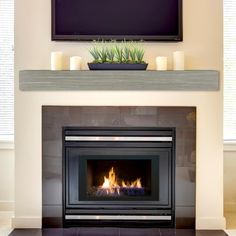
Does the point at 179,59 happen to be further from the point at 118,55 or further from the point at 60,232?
the point at 60,232

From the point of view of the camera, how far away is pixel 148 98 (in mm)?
3846

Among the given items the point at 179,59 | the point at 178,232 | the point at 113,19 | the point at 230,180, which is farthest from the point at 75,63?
the point at 230,180

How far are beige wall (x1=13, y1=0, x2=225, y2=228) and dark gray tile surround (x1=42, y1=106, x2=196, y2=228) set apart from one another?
0.16ft

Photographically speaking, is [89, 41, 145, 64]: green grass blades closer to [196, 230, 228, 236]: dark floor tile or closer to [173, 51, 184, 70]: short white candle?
[173, 51, 184, 70]: short white candle

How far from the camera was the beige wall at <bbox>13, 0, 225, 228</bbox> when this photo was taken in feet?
12.6

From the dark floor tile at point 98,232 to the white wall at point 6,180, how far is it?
3.16 ft

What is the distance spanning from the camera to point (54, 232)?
3812 mm

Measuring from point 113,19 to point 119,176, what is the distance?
4.26 ft

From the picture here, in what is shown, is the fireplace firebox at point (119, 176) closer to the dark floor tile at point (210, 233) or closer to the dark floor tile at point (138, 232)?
the dark floor tile at point (138, 232)

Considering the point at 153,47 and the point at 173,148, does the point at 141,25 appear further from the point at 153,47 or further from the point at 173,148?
the point at 173,148

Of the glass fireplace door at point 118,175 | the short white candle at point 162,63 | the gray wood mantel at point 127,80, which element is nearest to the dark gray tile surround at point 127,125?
the glass fireplace door at point 118,175

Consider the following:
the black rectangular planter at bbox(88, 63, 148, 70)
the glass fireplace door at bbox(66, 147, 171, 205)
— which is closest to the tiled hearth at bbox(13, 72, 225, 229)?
the glass fireplace door at bbox(66, 147, 171, 205)

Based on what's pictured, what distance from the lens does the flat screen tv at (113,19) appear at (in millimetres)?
3812

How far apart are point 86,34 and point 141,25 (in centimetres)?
45
